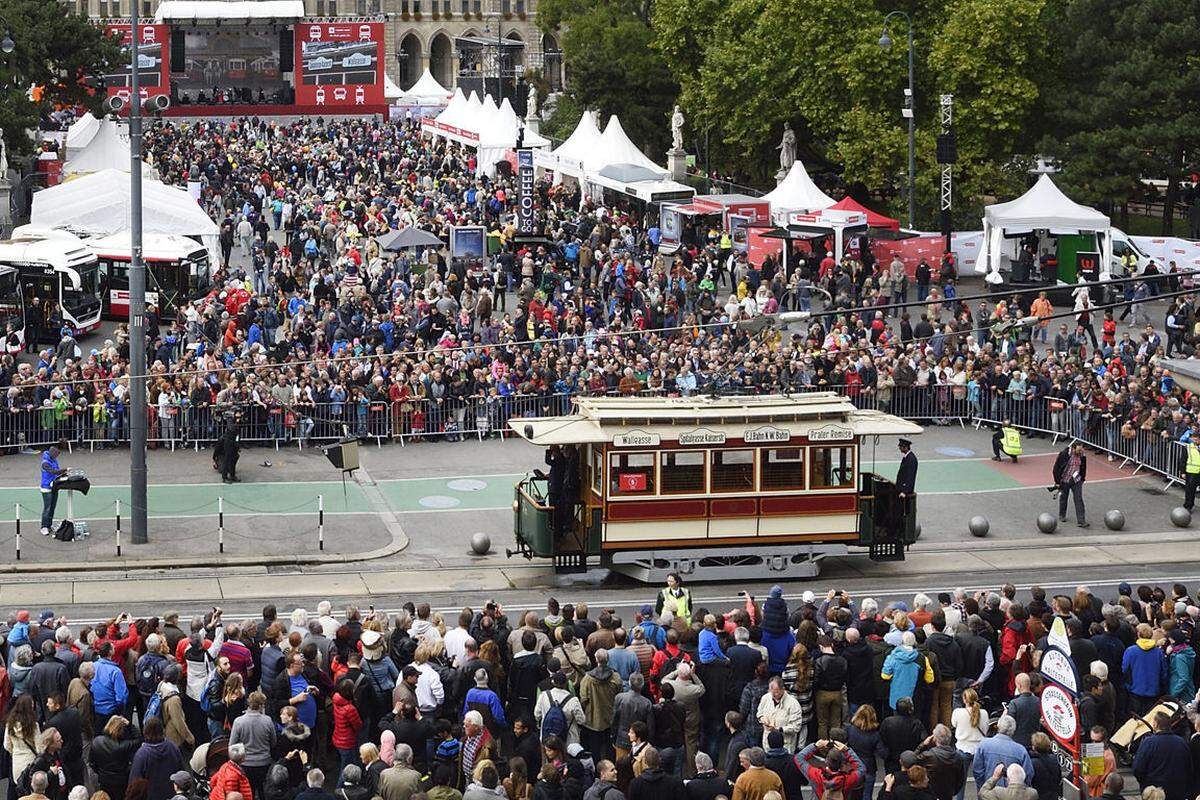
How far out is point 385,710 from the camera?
1831cm

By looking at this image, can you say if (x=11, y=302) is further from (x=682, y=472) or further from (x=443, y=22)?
(x=443, y=22)

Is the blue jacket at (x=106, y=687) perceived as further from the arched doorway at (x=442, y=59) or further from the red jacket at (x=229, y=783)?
the arched doorway at (x=442, y=59)

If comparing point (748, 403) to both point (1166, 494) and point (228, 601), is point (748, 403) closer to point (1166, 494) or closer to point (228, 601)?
point (228, 601)

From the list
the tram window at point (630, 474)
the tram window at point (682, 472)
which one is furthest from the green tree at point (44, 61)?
the tram window at point (682, 472)

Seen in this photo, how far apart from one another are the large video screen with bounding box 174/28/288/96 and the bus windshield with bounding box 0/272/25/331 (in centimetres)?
6303

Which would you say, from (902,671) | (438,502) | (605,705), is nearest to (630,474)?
(438,502)

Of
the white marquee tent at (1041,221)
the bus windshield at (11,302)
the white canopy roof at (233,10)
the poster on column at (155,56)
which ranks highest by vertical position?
the white canopy roof at (233,10)

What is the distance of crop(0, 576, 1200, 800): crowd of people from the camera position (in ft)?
51.7

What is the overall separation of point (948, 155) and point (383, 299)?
1777cm

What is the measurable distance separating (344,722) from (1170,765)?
753 cm

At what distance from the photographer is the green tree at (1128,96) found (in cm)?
5631

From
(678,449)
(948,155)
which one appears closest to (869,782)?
(678,449)

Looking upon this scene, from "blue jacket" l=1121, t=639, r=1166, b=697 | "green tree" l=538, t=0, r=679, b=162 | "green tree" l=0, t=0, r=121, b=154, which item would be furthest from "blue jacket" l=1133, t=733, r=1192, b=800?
"green tree" l=538, t=0, r=679, b=162

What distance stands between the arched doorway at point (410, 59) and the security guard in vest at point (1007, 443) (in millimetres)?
143150
